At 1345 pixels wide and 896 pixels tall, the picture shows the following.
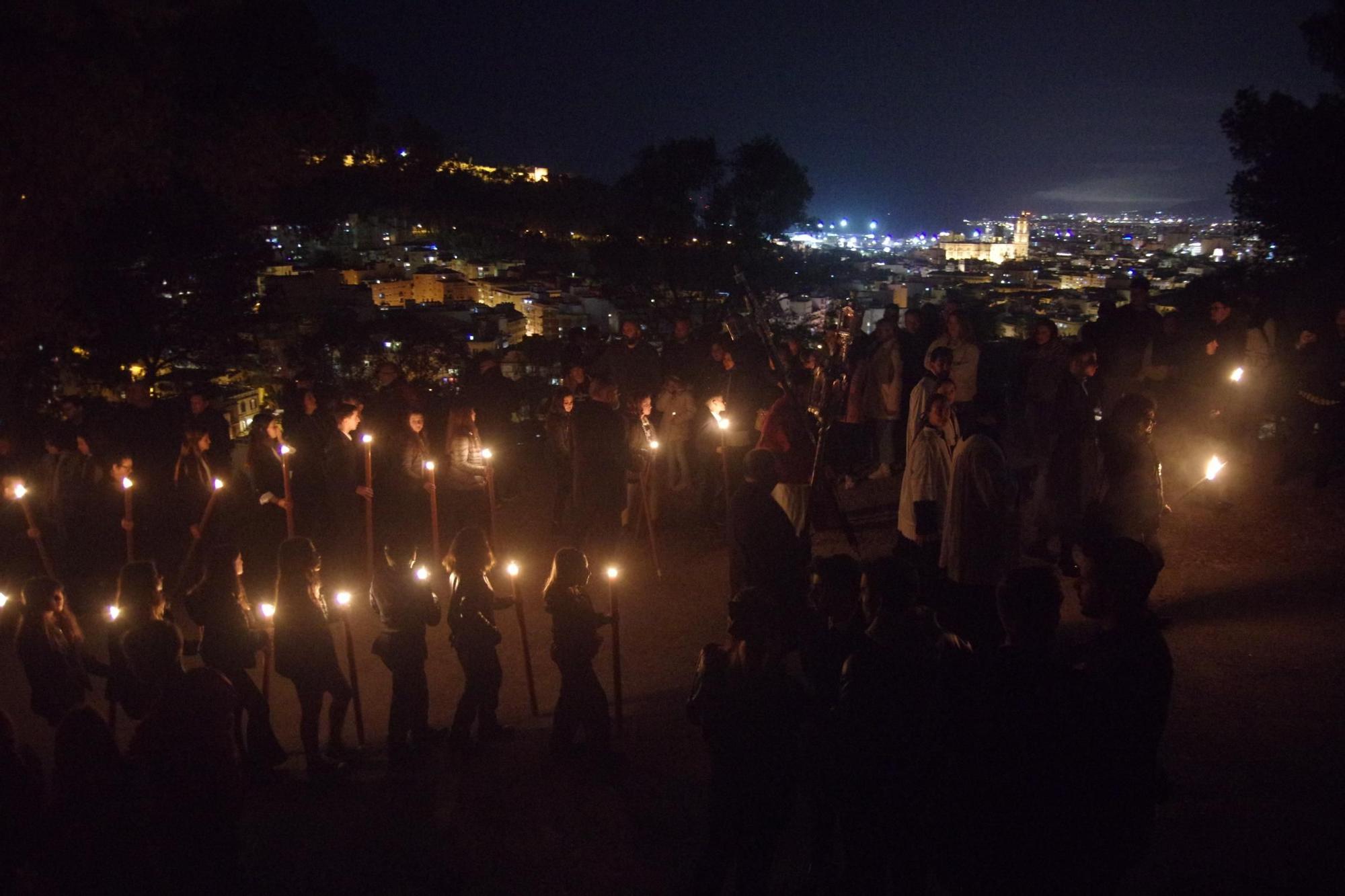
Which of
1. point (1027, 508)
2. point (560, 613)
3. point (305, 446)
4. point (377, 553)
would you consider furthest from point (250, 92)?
point (1027, 508)

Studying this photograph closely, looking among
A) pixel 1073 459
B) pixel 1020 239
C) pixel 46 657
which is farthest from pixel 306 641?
pixel 1020 239

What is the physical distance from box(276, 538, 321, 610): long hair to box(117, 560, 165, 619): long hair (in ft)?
2.25

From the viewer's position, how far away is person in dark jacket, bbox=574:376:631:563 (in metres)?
8.24

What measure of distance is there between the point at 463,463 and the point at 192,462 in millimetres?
2579

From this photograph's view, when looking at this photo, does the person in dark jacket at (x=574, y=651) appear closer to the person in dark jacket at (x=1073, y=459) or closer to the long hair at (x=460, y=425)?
the long hair at (x=460, y=425)

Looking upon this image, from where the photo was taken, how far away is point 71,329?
1159 centimetres

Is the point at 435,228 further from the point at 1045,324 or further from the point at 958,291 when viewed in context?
the point at 1045,324

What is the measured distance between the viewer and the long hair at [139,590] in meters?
5.15

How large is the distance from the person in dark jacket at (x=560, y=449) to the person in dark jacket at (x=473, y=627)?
13.0 ft

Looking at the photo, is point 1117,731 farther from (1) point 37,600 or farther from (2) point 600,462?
(1) point 37,600

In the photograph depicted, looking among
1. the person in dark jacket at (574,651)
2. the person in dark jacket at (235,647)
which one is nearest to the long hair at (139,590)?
the person in dark jacket at (235,647)

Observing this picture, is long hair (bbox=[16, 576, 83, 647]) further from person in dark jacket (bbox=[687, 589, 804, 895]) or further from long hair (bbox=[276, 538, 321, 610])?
person in dark jacket (bbox=[687, 589, 804, 895])

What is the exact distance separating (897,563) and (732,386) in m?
5.80

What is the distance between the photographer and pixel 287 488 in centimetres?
739
